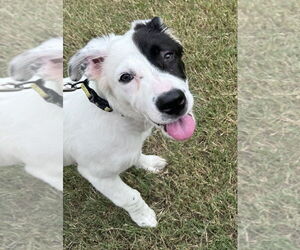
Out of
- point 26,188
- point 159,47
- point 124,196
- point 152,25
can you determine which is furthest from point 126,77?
point 124,196

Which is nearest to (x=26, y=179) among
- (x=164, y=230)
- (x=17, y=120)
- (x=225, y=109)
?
(x=17, y=120)

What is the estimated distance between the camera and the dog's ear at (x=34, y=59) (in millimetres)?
1744

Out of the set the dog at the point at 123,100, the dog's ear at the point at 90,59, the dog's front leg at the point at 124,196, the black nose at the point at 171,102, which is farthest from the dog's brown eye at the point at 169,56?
the dog's front leg at the point at 124,196

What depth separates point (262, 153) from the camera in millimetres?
2869

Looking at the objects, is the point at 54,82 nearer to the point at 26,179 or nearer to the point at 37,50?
the point at 37,50

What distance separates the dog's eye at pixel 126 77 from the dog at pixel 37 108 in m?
0.27

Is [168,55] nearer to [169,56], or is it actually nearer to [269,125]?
[169,56]

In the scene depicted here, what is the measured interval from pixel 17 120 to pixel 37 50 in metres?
0.31

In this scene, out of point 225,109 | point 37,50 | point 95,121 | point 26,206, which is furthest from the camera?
point 225,109

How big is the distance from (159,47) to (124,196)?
869 millimetres

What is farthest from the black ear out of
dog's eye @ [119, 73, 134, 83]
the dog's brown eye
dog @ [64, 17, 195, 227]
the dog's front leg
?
the dog's front leg


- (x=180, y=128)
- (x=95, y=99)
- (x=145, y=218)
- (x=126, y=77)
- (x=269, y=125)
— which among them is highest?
(x=126, y=77)

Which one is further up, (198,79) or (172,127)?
(172,127)

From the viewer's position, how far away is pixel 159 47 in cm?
206
